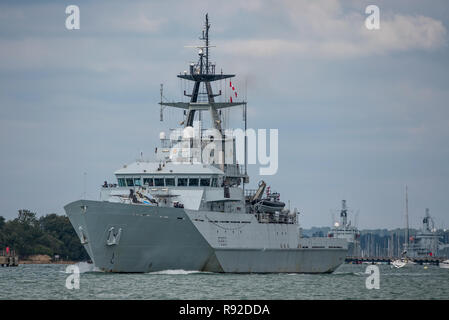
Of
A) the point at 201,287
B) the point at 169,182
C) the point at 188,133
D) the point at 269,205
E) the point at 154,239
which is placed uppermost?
the point at 188,133

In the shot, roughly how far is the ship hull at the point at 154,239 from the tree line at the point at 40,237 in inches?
2636

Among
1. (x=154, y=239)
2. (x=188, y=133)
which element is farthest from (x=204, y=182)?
(x=154, y=239)

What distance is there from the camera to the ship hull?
177 ft

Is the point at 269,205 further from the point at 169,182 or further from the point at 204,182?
the point at 169,182

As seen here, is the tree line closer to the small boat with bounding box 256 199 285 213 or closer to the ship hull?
the small boat with bounding box 256 199 285 213

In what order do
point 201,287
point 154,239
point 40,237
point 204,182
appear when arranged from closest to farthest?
point 201,287 < point 154,239 < point 204,182 < point 40,237

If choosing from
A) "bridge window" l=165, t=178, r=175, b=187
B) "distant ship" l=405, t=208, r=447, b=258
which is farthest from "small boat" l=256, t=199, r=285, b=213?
"distant ship" l=405, t=208, r=447, b=258

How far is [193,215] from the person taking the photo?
2202 inches

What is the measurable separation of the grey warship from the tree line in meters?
60.6

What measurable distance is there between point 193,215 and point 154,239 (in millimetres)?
2591

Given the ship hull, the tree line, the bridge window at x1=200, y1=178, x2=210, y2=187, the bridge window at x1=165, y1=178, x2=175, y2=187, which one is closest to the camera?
the ship hull
